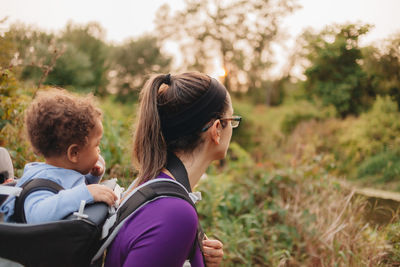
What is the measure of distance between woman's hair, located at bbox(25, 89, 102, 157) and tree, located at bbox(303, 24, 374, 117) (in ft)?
7.92

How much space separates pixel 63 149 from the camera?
1.34 meters

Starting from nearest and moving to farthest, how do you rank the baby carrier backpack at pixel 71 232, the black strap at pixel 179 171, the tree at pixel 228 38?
1. the baby carrier backpack at pixel 71 232
2. the black strap at pixel 179 171
3. the tree at pixel 228 38

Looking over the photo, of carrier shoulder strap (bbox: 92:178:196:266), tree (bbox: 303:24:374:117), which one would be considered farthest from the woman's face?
tree (bbox: 303:24:374:117)

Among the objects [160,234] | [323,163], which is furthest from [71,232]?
[323,163]

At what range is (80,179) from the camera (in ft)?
4.62

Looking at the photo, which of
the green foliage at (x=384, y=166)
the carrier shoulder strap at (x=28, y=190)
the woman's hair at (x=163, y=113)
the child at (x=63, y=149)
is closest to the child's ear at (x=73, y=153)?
the child at (x=63, y=149)

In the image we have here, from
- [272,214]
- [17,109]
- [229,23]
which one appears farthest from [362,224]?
[229,23]

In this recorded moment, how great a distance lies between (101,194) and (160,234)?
0.32 m

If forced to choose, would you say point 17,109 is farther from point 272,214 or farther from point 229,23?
point 229,23

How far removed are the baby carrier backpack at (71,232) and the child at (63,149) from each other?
4 centimetres

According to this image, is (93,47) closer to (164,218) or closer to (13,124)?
(13,124)

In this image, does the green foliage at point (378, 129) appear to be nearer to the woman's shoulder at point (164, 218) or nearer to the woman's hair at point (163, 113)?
the woman's hair at point (163, 113)

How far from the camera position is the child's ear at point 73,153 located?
4.38 feet

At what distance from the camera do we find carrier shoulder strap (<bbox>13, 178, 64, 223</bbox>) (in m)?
1.15
